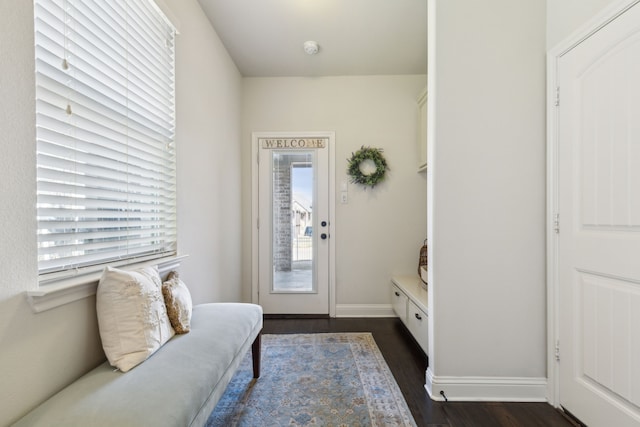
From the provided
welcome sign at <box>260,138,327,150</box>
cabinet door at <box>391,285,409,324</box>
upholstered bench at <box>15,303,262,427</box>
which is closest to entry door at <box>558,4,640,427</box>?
cabinet door at <box>391,285,409,324</box>

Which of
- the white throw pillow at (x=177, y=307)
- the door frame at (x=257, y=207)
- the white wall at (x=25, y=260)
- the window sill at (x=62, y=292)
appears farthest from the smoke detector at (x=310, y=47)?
the window sill at (x=62, y=292)

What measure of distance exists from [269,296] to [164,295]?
1.92 metres

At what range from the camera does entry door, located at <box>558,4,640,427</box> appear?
50.3 inches

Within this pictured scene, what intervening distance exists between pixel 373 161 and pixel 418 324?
1.73 meters

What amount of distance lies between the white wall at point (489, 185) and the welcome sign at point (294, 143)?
1641 mm

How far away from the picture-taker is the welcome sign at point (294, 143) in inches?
128

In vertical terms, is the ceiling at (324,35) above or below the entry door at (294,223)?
above

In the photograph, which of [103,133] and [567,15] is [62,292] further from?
[567,15]

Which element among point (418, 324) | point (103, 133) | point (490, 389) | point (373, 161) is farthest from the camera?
point (373, 161)

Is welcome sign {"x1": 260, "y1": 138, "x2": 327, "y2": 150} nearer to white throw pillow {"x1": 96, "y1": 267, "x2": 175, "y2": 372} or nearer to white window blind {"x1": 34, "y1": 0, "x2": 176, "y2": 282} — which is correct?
white window blind {"x1": 34, "y1": 0, "x2": 176, "y2": 282}

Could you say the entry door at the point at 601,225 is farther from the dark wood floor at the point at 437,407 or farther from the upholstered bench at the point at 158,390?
the upholstered bench at the point at 158,390

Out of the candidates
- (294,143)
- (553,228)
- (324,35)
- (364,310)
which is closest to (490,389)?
(553,228)

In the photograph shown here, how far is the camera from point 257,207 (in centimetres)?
328

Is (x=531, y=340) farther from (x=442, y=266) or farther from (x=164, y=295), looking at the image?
(x=164, y=295)
